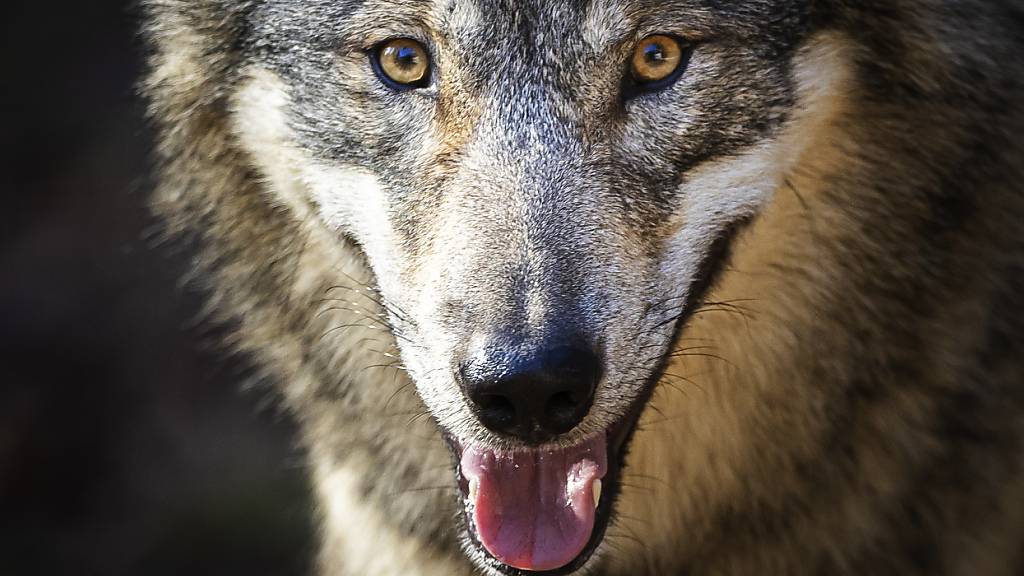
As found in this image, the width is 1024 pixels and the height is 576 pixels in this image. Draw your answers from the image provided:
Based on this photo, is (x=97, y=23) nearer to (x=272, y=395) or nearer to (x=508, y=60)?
(x=272, y=395)

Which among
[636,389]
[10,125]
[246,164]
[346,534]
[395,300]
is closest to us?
[636,389]

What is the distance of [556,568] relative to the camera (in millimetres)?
1957

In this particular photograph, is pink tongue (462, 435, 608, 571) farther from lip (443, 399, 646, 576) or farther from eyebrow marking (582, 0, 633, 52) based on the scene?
eyebrow marking (582, 0, 633, 52)

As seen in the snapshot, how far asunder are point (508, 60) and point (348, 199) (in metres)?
0.42

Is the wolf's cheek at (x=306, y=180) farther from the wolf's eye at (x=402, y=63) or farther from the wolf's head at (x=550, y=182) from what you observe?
the wolf's eye at (x=402, y=63)

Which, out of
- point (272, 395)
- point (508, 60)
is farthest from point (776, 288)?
point (272, 395)

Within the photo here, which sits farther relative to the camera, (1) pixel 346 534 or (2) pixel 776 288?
(1) pixel 346 534

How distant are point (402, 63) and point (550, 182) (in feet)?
1.23

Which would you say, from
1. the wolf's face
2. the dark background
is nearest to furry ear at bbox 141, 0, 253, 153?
the wolf's face

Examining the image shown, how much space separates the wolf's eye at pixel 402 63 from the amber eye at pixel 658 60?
365mm

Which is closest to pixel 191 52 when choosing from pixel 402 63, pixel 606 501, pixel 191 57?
pixel 191 57

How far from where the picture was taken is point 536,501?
2012mm

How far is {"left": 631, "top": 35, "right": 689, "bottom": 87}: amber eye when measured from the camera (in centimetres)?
198

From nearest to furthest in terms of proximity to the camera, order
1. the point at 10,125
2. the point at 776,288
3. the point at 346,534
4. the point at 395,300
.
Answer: the point at 395,300 < the point at 776,288 < the point at 346,534 < the point at 10,125
